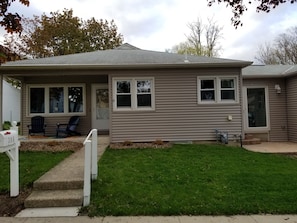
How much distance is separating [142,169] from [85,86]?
6668 mm

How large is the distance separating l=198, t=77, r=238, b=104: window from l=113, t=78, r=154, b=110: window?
1.99 metres

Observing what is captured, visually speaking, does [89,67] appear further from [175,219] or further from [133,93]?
[175,219]

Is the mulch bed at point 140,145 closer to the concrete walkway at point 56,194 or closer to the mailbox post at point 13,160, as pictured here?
the concrete walkway at point 56,194

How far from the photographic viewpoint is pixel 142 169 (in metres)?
5.89

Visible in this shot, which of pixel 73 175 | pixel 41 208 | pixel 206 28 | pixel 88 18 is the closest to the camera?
pixel 41 208

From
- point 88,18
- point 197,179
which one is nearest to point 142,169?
point 197,179

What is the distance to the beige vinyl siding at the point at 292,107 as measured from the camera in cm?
1020

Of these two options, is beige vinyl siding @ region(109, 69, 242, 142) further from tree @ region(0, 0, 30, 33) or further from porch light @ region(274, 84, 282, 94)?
tree @ region(0, 0, 30, 33)

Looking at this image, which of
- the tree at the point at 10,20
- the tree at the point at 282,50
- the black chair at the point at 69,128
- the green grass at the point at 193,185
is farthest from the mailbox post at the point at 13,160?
the tree at the point at 282,50

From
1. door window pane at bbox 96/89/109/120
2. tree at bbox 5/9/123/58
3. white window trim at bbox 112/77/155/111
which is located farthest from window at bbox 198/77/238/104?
tree at bbox 5/9/123/58

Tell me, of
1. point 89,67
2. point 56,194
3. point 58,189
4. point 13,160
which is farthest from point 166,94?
point 13,160

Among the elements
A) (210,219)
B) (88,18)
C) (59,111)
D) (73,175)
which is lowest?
(210,219)

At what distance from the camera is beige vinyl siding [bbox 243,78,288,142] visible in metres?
10.8

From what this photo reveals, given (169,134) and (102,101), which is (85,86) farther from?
(169,134)
